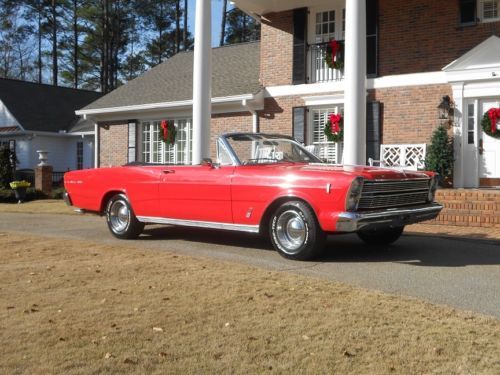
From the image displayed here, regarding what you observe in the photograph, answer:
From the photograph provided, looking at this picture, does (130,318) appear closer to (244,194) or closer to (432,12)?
(244,194)

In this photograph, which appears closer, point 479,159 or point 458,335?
point 458,335

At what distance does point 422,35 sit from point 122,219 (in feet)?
28.1

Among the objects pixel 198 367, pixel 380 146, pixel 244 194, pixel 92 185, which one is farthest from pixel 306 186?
pixel 380 146

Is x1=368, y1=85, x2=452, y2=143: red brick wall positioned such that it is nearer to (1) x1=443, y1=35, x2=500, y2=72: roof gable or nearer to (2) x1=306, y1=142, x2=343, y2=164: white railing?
(1) x1=443, y1=35, x2=500, y2=72: roof gable

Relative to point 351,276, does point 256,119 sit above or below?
above

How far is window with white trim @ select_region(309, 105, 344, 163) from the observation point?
578 inches

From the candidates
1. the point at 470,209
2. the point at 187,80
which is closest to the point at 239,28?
the point at 187,80

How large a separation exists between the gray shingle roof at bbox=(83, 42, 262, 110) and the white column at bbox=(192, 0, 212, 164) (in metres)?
2.19

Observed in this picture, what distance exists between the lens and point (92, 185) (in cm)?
909

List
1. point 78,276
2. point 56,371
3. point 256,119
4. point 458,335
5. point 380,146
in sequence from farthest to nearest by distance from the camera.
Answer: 1. point 256,119
2. point 380,146
3. point 78,276
4. point 458,335
5. point 56,371

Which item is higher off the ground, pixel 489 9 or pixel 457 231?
pixel 489 9

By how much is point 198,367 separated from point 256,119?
41.6ft

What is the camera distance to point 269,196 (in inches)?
271

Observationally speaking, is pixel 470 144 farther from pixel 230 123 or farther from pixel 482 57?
pixel 230 123
